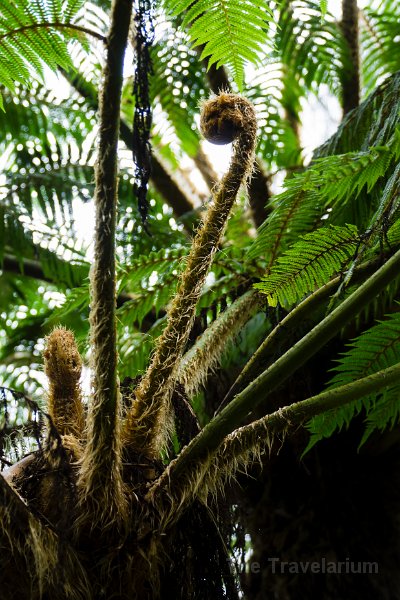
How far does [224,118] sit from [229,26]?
155mm

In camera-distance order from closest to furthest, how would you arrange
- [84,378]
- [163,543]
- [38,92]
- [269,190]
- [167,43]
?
[163,543], [84,378], [269,190], [167,43], [38,92]

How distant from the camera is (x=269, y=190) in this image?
7.99 ft

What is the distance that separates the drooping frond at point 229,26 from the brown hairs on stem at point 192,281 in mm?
71

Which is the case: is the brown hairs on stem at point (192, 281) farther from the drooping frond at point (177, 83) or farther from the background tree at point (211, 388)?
the drooping frond at point (177, 83)

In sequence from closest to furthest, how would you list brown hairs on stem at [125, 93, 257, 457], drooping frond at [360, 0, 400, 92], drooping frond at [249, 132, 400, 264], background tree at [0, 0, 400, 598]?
1. background tree at [0, 0, 400, 598]
2. brown hairs on stem at [125, 93, 257, 457]
3. drooping frond at [249, 132, 400, 264]
4. drooping frond at [360, 0, 400, 92]

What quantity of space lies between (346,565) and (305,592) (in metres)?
0.12

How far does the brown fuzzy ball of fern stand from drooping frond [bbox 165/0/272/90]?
39 millimetres

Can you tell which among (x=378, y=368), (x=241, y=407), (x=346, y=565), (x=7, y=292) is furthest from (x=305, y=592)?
(x=7, y=292)

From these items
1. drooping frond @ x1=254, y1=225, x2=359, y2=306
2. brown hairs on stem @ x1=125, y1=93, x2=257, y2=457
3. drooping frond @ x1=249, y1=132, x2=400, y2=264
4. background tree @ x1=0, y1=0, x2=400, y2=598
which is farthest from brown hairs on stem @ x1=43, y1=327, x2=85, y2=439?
drooping frond @ x1=249, y1=132, x2=400, y2=264

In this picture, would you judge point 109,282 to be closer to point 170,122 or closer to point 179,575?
point 179,575

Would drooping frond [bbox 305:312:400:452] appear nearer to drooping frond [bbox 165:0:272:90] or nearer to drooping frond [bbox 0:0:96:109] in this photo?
drooping frond [bbox 165:0:272:90]

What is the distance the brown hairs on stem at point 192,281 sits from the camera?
3.42 feet

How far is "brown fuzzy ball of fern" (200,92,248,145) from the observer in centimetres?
110

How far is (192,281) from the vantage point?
109 centimetres
